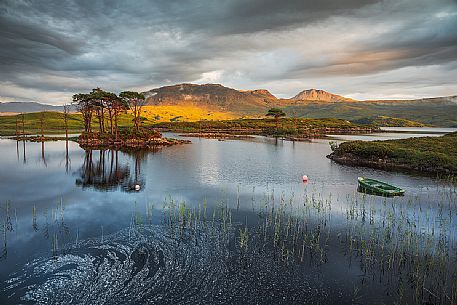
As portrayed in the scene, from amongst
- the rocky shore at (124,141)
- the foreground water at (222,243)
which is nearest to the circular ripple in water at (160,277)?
the foreground water at (222,243)

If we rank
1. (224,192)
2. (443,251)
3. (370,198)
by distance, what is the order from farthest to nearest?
(224,192), (370,198), (443,251)

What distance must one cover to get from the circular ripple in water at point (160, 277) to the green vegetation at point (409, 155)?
44896 millimetres

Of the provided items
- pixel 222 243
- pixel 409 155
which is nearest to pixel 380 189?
pixel 222 243

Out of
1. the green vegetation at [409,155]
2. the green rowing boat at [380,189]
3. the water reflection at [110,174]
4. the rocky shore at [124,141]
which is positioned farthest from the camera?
the rocky shore at [124,141]

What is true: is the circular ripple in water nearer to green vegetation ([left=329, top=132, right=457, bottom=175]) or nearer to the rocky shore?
green vegetation ([left=329, top=132, right=457, bottom=175])

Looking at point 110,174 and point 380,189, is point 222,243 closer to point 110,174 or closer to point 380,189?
point 380,189

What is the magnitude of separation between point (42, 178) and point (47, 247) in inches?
1102

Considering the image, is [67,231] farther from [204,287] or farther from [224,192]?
[224,192]

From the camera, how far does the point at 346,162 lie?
61688mm

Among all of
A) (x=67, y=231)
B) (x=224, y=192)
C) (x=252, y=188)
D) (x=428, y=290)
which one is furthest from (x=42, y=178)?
(x=428, y=290)

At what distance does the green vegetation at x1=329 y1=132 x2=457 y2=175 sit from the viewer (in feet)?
168

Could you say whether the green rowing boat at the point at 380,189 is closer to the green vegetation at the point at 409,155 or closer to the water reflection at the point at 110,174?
the green vegetation at the point at 409,155

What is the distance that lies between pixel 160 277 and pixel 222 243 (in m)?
5.91

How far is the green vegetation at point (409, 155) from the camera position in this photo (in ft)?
168
